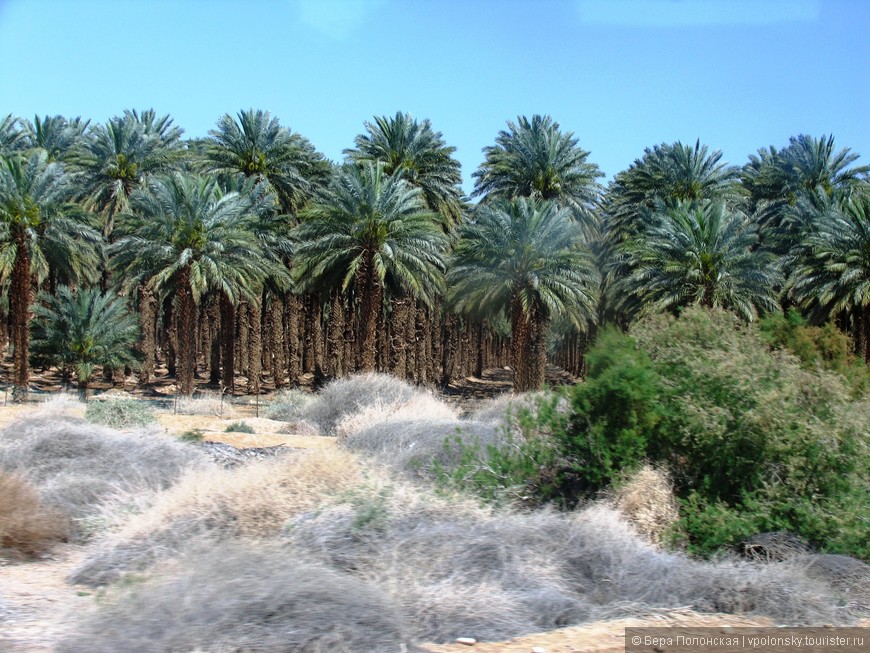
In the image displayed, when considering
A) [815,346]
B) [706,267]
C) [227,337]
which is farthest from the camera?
[227,337]

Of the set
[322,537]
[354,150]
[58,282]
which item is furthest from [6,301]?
[322,537]

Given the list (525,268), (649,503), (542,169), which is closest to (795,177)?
(542,169)

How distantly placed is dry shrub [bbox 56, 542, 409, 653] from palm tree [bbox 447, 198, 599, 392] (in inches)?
1061

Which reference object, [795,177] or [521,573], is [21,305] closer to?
[521,573]

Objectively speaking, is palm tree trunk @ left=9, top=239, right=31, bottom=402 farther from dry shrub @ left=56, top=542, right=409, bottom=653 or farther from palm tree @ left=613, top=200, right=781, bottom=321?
dry shrub @ left=56, top=542, right=409, bottom=653

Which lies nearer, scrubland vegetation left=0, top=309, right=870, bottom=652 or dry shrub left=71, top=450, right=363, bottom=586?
scrubland vegetation left=0, top=309, right=870, bottom=652

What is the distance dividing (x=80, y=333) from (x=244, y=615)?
99.4 feet

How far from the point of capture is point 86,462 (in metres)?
12.2

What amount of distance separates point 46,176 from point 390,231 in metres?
12.1

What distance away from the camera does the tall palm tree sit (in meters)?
41.7

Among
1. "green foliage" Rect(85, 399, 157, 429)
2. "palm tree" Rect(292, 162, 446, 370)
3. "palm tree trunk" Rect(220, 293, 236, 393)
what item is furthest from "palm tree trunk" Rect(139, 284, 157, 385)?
"green foliage" Rect(85, 399, 157, 429)

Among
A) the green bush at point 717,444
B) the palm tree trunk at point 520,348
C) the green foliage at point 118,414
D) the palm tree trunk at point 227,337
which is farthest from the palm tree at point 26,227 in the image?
the green bush at point 717,444

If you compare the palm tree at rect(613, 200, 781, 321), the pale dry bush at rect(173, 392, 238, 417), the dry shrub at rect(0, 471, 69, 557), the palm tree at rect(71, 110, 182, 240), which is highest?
the palm tree at rect(71, 110, 182, 240)

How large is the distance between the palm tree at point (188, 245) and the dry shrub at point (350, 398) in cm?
915
